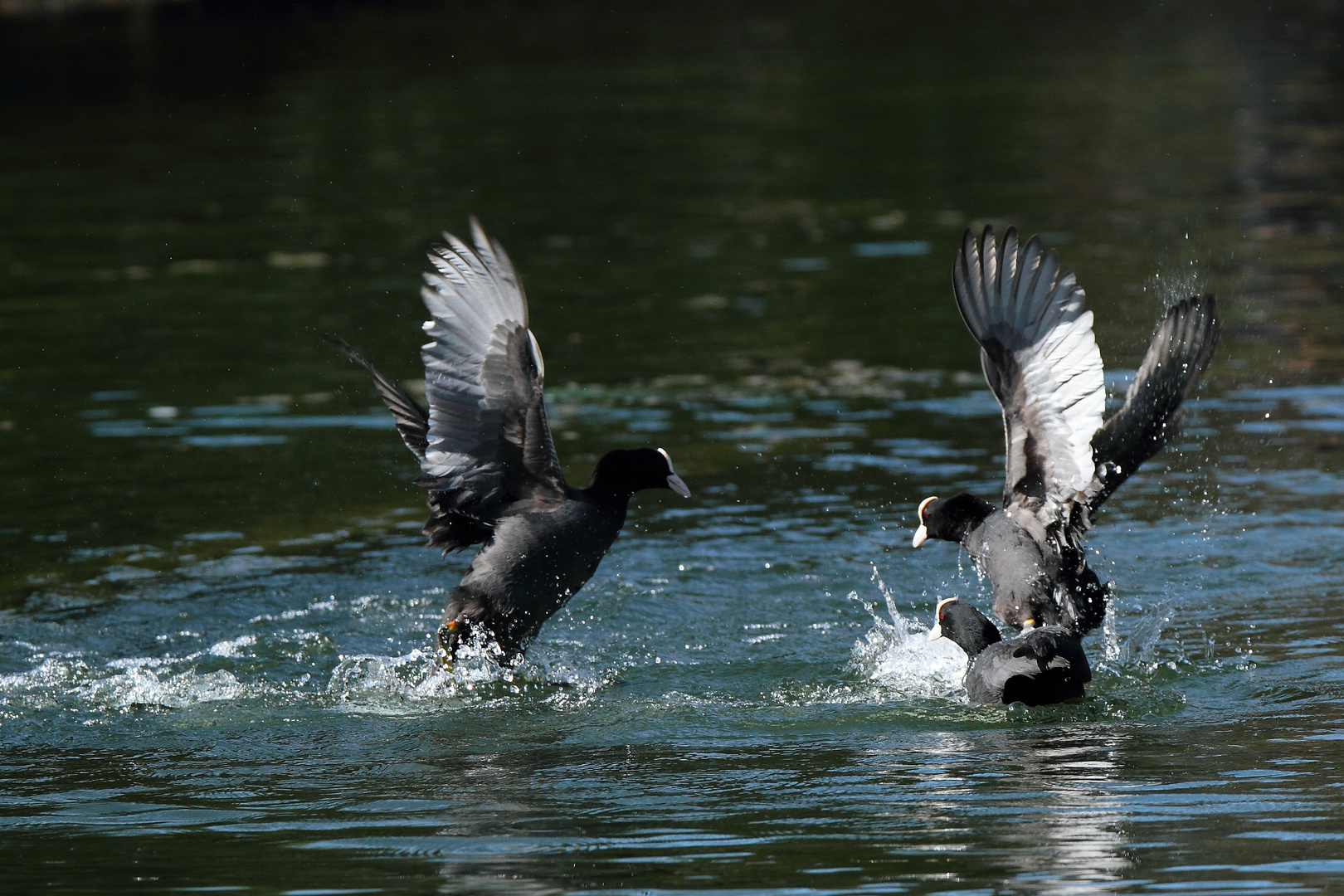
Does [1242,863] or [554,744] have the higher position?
[1242,863]

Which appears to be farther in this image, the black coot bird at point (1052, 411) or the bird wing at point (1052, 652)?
the black coot bird at point (1052, 411)

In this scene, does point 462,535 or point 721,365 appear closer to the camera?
point 462,535

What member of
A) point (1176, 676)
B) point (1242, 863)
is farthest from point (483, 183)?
point (1242, 863)

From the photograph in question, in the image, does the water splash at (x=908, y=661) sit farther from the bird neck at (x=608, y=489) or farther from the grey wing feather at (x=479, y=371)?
the grey wing feather at (x=479, y=371)

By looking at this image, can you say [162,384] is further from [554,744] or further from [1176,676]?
[1176,676]

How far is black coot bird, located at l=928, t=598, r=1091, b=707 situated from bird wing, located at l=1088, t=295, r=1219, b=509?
69cm

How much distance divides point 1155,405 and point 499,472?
2.38m

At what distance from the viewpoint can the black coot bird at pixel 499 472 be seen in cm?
648

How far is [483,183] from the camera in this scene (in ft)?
63.1

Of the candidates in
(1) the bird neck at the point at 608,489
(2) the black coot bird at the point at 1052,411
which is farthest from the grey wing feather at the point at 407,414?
(2) the black coot bird at the point at 1052,411

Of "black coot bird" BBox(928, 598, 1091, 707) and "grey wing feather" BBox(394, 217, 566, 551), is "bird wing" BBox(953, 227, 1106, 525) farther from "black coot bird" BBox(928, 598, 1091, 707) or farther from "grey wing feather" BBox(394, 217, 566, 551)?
"grey wing feather" BBox(394, 217, 566, 551)

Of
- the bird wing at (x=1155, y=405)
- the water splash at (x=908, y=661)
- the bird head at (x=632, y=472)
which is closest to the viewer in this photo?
the water splash at (x=908, y=661)

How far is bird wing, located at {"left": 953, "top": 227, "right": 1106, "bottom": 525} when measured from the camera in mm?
6273

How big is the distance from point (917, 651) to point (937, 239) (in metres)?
9.16
